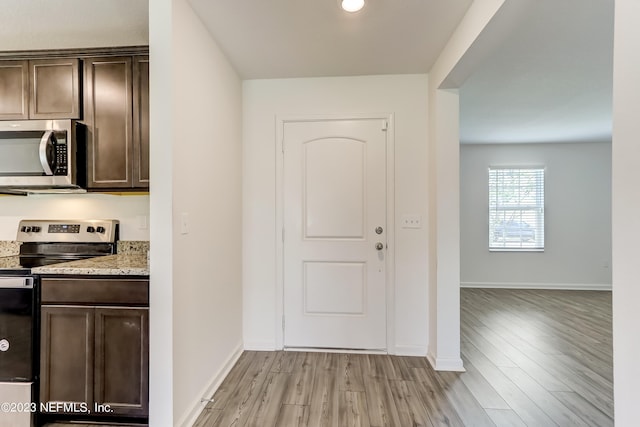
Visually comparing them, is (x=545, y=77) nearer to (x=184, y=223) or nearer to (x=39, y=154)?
(x=184, y=223)

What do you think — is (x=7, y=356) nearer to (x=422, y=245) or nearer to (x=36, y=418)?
(x=36, y=418)

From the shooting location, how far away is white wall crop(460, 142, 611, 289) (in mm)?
5191

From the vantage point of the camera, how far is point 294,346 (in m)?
2.84

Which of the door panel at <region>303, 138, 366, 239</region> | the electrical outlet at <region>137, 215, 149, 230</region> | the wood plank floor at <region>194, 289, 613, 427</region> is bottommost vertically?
the wood plank floor at <region>194, 289, 613, 427</region>

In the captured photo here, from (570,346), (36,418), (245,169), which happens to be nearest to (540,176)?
(570,346)

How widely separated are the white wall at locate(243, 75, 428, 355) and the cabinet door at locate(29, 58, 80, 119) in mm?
1243

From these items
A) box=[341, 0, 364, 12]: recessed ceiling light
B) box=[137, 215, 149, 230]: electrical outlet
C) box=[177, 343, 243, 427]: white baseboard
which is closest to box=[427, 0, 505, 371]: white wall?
box=[341, 0, 364, 12]: recessed ceiling light

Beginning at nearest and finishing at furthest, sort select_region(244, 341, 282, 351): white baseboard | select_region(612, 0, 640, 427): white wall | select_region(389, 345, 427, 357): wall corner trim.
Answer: select_region(612, 0, 640, 427): white wall < select_region(389, 345, 427, 357): wall corner trim < select_region(244, 341, 282, 351): white baseboard

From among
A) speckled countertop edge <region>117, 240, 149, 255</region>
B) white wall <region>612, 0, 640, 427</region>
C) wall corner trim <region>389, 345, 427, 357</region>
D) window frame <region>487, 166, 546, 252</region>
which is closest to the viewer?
white wall <region>612, 0, 640, 427</region>

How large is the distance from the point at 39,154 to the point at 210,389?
1893 millimetres

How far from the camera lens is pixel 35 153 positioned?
6.59 feet

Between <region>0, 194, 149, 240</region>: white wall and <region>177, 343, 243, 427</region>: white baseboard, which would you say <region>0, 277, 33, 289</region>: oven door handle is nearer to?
<region>0, 194, 149, 240</region>: white wall

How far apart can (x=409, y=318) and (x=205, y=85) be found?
245cm

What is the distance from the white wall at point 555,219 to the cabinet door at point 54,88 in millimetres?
5267
